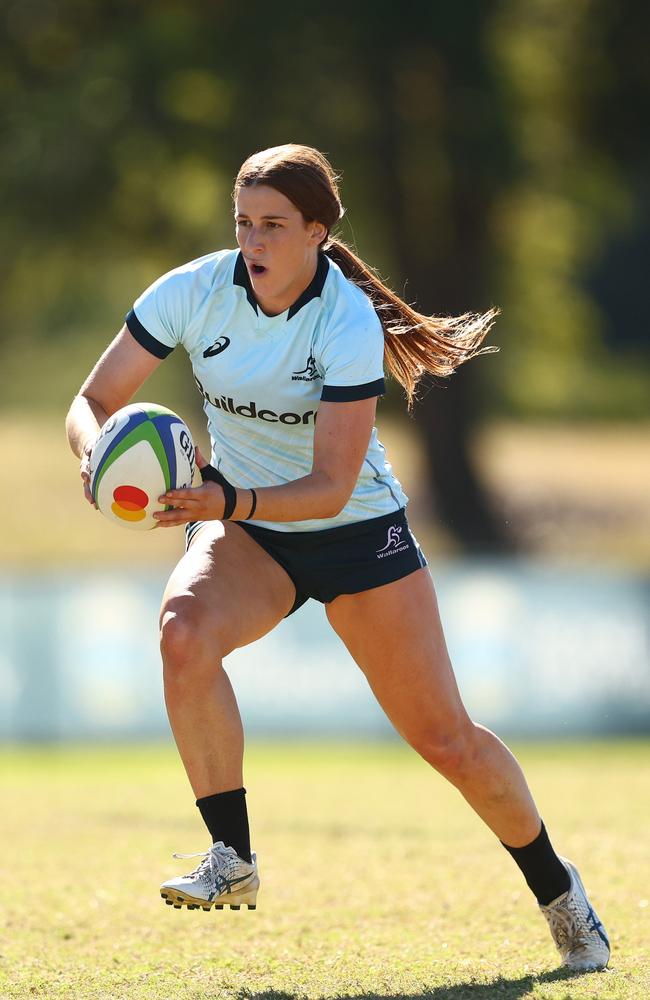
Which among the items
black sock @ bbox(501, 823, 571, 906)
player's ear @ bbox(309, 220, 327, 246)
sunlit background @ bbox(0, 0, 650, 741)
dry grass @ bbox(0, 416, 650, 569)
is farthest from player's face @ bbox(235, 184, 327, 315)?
dry grass @ bbox(0, 416, 650, 569)

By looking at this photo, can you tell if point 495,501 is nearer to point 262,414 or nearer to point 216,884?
point 262,414

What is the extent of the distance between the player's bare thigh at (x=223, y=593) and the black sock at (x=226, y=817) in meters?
0.45

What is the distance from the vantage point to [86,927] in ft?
18.1

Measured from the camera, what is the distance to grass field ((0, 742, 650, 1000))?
15.4 ft

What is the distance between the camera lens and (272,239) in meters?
4.57

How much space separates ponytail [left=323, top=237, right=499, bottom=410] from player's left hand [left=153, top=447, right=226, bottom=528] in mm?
1015

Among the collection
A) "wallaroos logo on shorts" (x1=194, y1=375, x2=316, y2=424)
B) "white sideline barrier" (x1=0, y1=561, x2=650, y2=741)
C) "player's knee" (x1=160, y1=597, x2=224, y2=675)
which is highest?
"wallaroos logo on shorts" (x1=194, y1=375, x2=316, y2=424)

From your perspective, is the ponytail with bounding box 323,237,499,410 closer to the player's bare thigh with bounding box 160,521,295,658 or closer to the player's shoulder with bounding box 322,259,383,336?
the player's shoulder with bounding box 322,259,383,336

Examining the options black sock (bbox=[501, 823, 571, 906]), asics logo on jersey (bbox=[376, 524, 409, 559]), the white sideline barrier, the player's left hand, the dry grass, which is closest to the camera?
the player's left hand

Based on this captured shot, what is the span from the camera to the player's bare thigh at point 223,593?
175 inches

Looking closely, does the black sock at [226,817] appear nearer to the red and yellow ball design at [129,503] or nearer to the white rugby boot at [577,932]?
the red and yellow ball design at [129,503]

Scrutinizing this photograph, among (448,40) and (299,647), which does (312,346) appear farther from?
(448,40)

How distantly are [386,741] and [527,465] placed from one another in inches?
690

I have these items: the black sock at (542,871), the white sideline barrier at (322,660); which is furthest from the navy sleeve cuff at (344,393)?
the white sideline barrier at (322,660)
